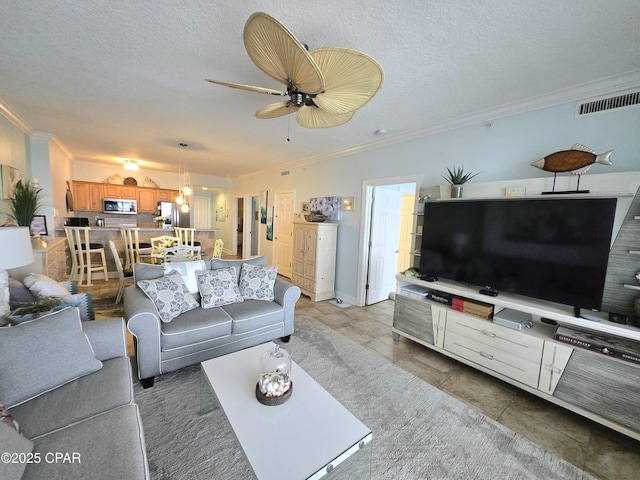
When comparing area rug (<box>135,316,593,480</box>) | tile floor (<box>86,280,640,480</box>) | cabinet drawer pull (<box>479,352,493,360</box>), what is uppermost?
cabinet drawer pull (<box>479,352,493,360</box>)

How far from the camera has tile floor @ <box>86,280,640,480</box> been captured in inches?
63.0

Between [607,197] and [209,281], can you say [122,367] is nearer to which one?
[209,281]

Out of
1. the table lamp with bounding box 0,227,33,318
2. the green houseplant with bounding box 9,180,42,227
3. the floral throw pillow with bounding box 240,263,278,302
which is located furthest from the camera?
the green houseplant with bounding box 9,180,42,227

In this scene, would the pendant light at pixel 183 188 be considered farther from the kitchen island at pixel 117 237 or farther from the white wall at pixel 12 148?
the white wall at pixel 12 148

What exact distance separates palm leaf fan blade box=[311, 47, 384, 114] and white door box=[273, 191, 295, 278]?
12.9 feet

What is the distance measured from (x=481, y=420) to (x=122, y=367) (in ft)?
8.16

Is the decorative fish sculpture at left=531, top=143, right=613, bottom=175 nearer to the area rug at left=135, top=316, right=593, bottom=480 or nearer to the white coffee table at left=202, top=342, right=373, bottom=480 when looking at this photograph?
the area rug at left=135, top=316, right=593, bottom=480

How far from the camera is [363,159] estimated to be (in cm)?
399

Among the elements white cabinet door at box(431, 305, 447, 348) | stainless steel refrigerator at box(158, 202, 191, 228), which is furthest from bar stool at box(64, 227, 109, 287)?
white cabinet door at box(431, 305, 447, 348)

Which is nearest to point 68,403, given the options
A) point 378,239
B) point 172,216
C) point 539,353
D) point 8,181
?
point 539,353

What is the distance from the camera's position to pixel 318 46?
175 cm

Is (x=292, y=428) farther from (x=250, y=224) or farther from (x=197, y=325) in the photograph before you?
(x=250, y=224)

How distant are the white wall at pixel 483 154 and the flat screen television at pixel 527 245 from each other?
330 mm

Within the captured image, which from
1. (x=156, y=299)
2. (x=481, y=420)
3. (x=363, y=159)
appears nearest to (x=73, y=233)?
(x=156, y=299)
